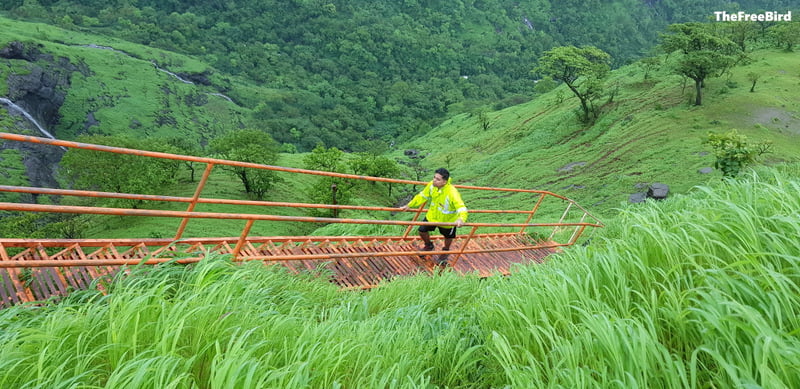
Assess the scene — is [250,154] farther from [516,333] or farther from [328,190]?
[516,333]

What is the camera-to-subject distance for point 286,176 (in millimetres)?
52281

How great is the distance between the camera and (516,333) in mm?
2359

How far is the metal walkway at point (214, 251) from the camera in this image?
3037mm

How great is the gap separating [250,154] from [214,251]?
134ft

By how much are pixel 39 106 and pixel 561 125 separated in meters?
89.7

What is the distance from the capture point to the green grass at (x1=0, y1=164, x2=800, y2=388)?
1652 mm

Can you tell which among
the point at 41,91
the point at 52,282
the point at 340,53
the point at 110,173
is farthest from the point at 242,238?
the point at 340,53

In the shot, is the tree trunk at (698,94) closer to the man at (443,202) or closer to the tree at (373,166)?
the tree at (373,166)

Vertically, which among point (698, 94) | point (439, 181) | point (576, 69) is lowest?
point (698, 94)

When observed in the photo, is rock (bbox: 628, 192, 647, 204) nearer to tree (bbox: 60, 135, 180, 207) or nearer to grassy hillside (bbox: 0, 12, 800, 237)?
grassy hillside (bbox: 0, 12, 800, 237)

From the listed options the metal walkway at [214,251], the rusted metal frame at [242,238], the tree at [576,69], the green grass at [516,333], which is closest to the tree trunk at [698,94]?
the tree at [576,69]

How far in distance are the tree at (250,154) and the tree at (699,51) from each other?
131 feet

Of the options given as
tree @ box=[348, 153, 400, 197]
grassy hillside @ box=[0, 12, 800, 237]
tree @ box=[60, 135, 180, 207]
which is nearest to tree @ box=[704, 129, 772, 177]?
grassy hillside @ box=[0, 12, 800, 237]

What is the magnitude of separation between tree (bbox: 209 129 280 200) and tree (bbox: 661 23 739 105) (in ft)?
131
